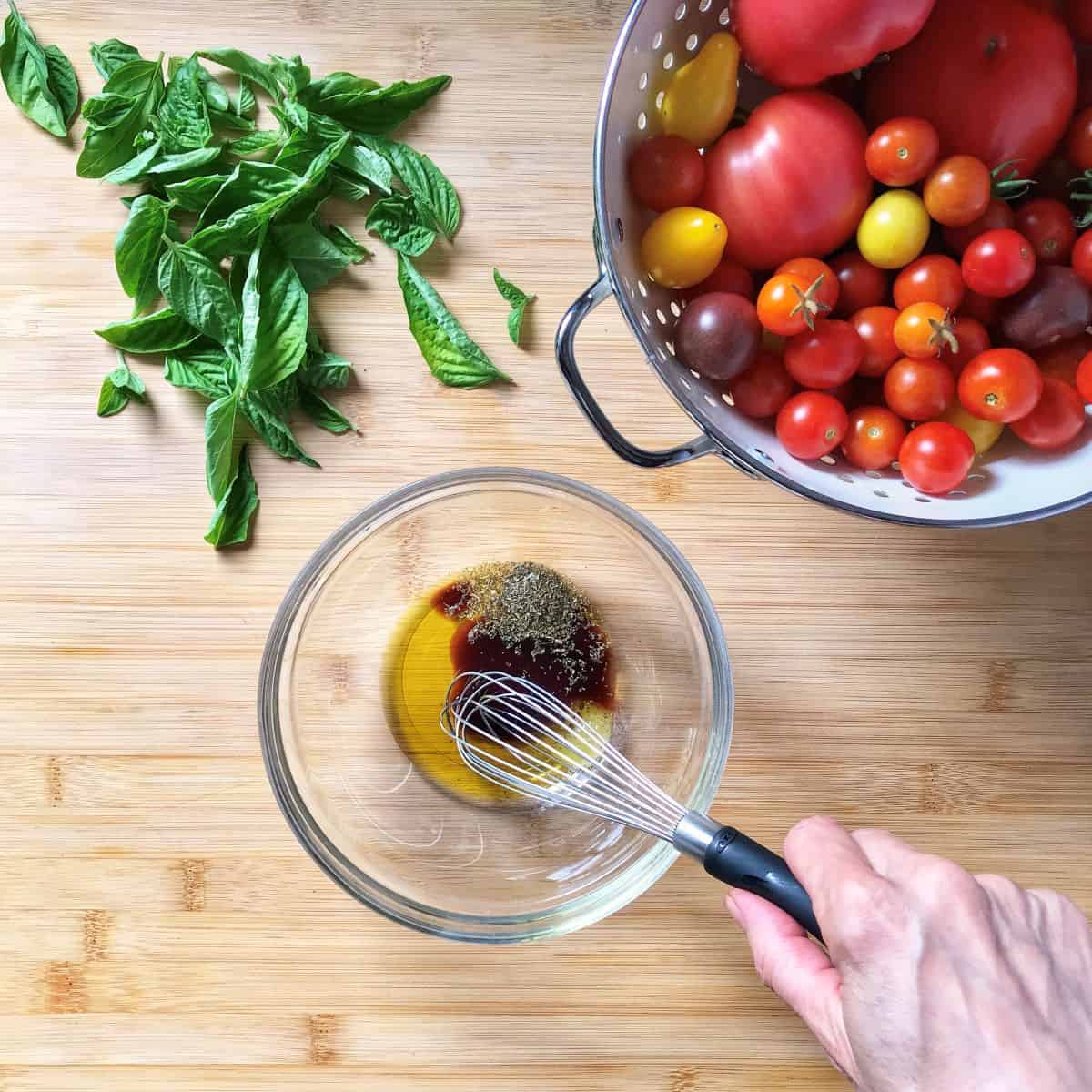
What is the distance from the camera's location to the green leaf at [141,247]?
0.73 m

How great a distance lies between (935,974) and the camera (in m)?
0.56

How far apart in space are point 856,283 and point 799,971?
442 millimetres

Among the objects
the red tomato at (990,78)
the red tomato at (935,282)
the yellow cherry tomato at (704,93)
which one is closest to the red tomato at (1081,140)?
the red tomato at (990,78)

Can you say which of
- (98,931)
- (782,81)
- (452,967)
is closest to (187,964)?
(98,931)

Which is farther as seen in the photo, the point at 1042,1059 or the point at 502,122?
the point at 502,122

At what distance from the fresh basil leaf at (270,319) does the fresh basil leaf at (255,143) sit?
7cm

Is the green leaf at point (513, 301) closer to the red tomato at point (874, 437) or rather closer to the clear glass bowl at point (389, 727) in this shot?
the clear glass bowl at point (389, 727)

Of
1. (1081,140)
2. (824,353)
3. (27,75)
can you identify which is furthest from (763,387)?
(27,75)

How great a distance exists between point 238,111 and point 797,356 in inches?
17.9

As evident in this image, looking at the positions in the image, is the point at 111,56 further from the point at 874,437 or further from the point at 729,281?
the point at 874,437

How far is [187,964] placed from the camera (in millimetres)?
763

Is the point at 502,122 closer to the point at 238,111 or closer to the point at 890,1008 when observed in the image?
the point at 238,111

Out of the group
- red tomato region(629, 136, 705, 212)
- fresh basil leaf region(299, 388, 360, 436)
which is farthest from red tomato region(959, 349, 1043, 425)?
fresh basil leaf region(299, 388, 360, 436)

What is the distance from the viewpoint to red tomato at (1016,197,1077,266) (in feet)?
2.21
